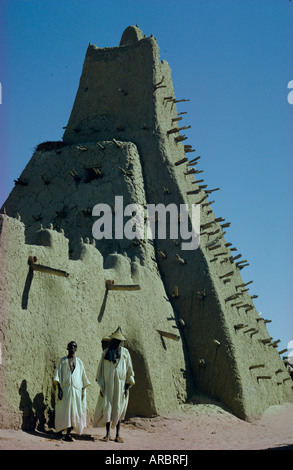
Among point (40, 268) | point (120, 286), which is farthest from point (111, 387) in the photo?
point (120, 286)

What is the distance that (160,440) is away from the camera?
1462 cm

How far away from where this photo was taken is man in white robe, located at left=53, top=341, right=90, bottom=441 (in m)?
12.4

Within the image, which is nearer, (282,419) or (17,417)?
(17,417)

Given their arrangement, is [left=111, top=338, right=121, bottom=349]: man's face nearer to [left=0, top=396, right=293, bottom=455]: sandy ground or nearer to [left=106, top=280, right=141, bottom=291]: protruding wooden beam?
[left=0, top=396, right=293, bottom=455]: sandy ground

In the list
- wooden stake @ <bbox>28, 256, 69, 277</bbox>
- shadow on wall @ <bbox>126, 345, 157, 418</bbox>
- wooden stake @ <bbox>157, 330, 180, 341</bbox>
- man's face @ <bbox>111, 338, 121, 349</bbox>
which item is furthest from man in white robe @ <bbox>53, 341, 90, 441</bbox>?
wooden stake @ <bbox>157, 330, 180, 341</bbox>

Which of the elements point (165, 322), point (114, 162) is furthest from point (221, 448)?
point (114, 162)

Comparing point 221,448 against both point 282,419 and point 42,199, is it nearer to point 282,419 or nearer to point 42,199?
point 282,419

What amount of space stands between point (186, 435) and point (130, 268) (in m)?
4.50

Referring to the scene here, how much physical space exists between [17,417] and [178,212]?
9490 mm

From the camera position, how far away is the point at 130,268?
17766mm

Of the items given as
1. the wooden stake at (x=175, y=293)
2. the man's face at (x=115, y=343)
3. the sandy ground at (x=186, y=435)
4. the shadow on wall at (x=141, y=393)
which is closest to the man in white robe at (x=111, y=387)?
the man's face at (x=115, y=343)

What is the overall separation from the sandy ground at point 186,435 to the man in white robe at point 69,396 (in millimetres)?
292

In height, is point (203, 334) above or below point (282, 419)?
above

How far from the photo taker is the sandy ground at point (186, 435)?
38.5ft
